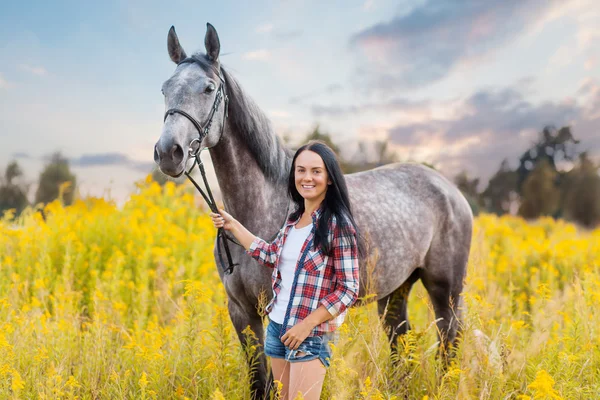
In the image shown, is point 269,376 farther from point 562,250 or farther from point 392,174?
point 562,250

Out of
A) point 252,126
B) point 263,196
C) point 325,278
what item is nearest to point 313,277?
point 325,278

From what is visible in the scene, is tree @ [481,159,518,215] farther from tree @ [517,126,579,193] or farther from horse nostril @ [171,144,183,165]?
horse nostril @ [171,144,183,165]

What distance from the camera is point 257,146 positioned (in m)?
2.80

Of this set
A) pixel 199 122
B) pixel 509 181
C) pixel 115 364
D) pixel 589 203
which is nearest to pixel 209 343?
pixel 115 364

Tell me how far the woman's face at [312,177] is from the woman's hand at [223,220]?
0.52 m

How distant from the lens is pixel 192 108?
2428 mm

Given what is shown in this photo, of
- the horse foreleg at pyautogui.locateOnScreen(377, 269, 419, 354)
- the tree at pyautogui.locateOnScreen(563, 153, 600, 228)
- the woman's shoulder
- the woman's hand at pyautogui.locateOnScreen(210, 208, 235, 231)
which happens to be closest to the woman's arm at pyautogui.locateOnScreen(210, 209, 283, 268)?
the woman's hand at pyautogui.locateOnScreen(210, 208, 235, 231)

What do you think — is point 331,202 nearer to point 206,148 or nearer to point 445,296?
point 206,148

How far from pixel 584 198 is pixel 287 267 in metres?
29.7

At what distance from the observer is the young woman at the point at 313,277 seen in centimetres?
206

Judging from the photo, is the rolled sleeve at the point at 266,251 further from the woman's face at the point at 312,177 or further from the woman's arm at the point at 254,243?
the woman's face at the point at 312,177

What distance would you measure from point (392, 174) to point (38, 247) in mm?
4666

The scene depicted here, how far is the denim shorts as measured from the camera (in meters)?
2.08

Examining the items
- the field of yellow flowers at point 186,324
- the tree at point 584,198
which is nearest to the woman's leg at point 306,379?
the field of yellow flowers at point 186,324
